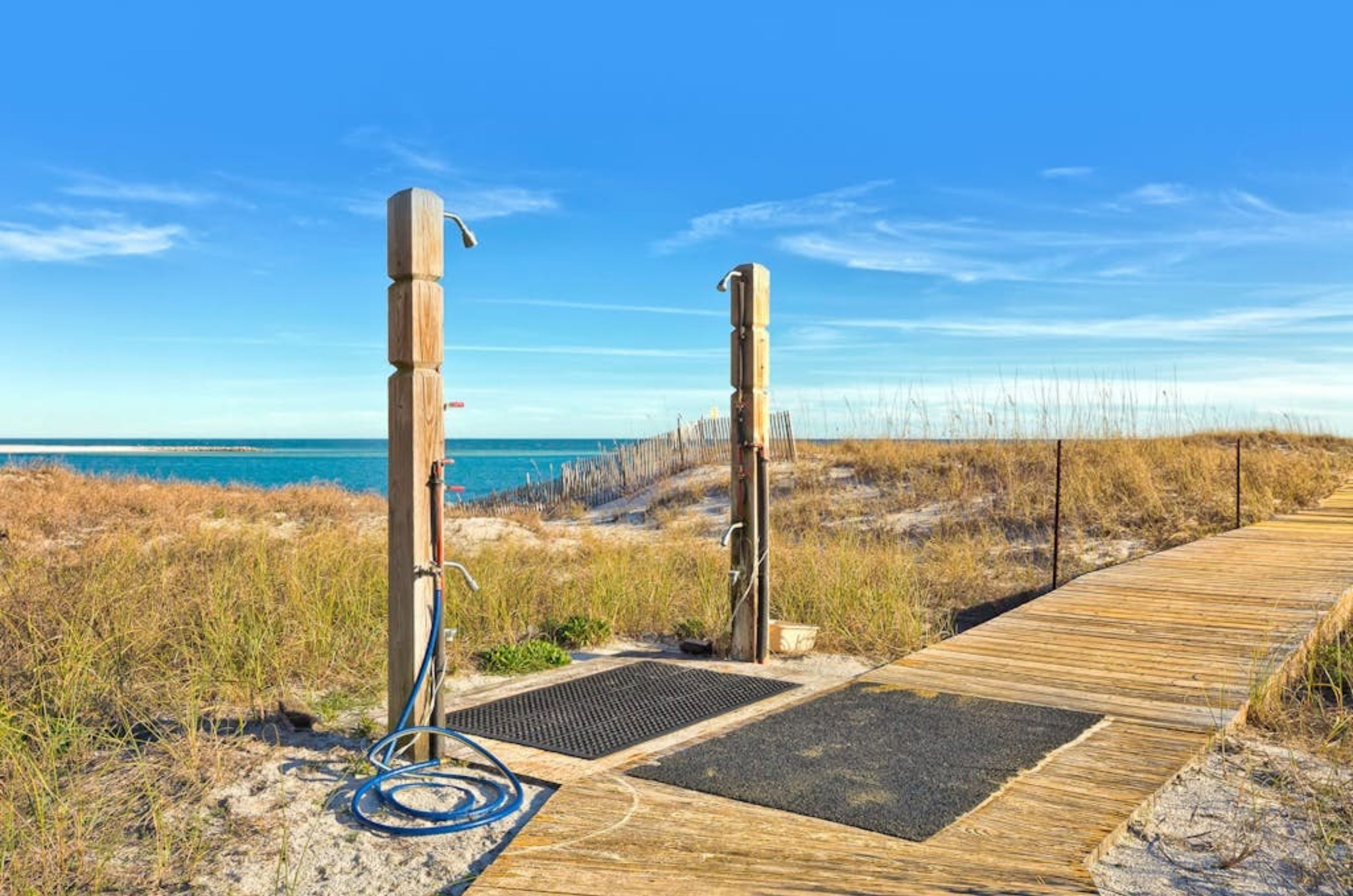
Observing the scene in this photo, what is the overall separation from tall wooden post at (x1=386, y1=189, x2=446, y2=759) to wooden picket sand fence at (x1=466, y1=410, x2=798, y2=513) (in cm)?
1637

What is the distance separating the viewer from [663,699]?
4.79m

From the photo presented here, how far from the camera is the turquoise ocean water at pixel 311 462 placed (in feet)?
117

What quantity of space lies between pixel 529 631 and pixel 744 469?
1852 mm

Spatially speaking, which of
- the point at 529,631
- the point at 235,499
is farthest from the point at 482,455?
the point at 529,631

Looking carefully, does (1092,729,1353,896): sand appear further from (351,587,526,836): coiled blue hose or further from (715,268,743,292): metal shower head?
(715,268,743,292): metal shower head

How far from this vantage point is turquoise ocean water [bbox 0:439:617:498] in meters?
35.6

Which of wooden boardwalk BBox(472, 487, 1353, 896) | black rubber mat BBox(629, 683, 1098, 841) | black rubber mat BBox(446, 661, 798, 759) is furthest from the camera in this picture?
black rubber mat BBox(446, 661, 798, 759)

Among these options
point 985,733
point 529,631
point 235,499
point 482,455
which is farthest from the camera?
point 482,455

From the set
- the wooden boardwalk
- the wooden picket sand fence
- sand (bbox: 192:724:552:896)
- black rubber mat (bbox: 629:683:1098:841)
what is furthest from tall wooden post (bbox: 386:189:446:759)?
the wooden picket sand fence

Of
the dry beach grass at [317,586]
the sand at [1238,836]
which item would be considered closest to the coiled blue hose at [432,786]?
the dry beach grass at [317,586]

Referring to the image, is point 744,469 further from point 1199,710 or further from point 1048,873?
point 1048,873

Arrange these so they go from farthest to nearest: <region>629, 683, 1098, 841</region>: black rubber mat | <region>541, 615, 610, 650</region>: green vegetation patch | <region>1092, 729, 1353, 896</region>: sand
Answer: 1. <region>541, 615, 610, 650</region>: green vegetation patch
2. <region>629, 683, 1098, 841</region>: black rubber mat
3. <region>1092, 729, 1353, 896</region>: sand

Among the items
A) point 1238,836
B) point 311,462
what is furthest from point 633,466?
point 311,462

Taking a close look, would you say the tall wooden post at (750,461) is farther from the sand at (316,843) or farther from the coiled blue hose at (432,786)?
the sand at (316,843)
